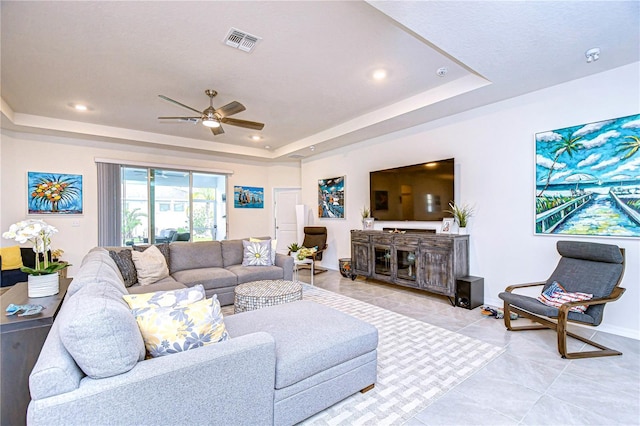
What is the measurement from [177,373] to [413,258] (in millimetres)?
3791

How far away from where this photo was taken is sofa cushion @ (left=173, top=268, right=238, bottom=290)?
370 centimetres

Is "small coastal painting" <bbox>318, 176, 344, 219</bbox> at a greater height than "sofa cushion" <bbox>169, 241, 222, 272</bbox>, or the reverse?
"small coastal painting" <bbox>318, 176, 344, 219</bbox>

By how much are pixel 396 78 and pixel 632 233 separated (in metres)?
2.89

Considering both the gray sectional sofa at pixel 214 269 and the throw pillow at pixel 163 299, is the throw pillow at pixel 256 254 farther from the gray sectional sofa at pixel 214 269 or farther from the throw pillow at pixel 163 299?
the throw pillow at pixel 163 299

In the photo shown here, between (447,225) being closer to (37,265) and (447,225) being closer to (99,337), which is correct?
(99,337)

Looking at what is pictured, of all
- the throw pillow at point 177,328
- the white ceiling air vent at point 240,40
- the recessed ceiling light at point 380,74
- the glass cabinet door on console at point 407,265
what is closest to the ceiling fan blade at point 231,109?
the white ceiling air vent at point 240,40

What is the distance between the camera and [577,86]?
3.26 meters

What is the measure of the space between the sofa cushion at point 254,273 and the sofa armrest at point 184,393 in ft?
8.49

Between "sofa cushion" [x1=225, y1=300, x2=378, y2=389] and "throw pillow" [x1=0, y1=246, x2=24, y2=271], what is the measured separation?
12.7 feet

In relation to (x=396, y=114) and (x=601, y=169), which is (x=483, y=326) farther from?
(x=396, y=114)

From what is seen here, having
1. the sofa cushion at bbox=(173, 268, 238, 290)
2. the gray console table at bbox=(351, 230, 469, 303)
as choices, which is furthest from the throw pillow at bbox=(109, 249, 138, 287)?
the gray console table at bbox=(351, 230, 469, 303)

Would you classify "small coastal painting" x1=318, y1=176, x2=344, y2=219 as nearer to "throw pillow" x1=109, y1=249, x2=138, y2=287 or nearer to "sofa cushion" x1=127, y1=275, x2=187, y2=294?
"sofa cushion" x1=127, y1=275, x2=187, y2=294

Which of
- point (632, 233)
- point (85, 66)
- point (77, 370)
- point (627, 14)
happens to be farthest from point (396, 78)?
point (77, 370)

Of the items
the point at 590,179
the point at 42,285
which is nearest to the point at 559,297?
the point at 590,179
